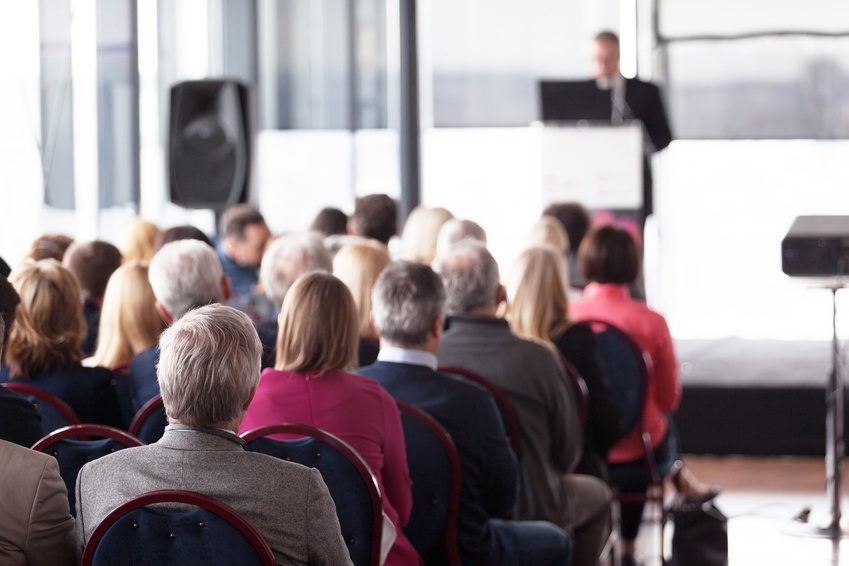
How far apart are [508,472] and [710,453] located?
3858 millimetres

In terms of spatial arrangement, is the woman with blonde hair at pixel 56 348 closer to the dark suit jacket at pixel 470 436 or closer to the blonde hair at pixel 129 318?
the blonde hair at pixel 129 318

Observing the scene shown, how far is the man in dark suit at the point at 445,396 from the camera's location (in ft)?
9.99

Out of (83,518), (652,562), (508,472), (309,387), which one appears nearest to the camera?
(83,518)

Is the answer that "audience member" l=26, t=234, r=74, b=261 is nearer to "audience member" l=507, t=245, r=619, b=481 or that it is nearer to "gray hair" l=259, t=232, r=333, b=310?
"gray hair" l=259, t=232, r=333, b=310

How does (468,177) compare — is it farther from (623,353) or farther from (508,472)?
(508,472)

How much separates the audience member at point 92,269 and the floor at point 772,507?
226 cm

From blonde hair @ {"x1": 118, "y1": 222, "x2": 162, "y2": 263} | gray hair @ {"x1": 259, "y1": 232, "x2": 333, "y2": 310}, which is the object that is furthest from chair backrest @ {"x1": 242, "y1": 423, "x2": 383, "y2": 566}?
blonde hair @ {"x1": 118, "y1": 222, "x2": 162, "y2": 263}

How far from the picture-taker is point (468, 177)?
7824 mm

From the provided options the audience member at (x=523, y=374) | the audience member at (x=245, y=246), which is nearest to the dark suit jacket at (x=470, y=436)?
the audience member at (x=523, y=374)

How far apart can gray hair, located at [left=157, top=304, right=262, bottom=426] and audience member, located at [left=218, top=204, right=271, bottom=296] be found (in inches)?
157

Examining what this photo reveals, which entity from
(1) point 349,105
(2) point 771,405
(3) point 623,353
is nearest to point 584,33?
(1) point 349,105

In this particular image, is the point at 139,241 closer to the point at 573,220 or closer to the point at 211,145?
the point at 211,145

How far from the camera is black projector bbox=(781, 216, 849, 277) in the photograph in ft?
15.9

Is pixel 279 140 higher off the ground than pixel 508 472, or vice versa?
pixel 279 140
